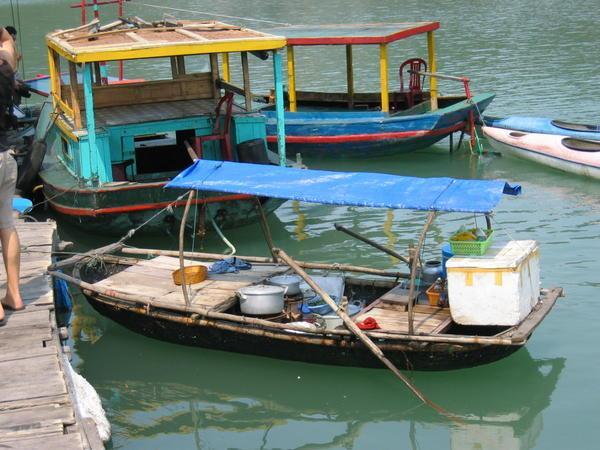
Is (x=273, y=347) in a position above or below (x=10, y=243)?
below

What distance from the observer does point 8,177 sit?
7.75m

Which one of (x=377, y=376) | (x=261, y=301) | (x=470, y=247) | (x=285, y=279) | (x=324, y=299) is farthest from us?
(x=285, y=279)

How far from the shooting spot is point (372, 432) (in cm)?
798

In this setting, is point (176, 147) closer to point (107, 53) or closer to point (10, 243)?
point (107, 53)

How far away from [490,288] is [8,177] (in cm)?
362

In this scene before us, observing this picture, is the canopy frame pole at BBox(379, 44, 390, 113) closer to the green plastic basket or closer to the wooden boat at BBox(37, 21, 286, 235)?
the wooden boat at BBox(37, 21, 286, 235)

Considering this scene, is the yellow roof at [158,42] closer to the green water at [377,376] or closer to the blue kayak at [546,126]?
the green water at [377,376]

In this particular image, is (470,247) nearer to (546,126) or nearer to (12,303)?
(12,303)

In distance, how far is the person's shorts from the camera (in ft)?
25.2

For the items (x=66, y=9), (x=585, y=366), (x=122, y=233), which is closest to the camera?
(x=585, y=366)

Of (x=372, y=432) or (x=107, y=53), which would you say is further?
(x=107, y=53)

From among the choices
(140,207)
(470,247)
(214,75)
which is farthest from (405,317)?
(214,75)

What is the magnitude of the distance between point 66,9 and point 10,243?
33.9 metres

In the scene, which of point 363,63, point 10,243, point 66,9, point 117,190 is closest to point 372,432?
point 10,243
